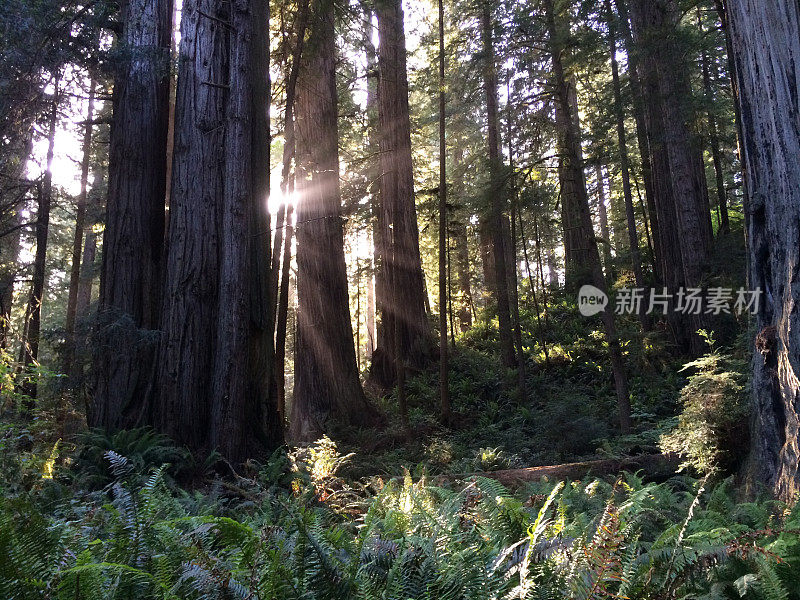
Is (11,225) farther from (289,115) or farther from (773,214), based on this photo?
(773,214)

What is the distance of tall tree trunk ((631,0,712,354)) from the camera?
13.2 metres

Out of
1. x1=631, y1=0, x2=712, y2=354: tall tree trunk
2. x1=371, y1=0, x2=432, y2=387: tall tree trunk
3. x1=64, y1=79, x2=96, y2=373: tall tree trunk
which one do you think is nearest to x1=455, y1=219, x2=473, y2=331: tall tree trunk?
x1=371, y1=0, x2=432, y2=387: tall tree trunk

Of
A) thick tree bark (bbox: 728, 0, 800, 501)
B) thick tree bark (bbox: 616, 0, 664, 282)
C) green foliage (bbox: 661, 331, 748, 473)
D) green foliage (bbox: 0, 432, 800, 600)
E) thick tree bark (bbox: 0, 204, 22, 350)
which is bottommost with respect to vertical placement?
green foliage (bbox: 0, 432, 800, 600)

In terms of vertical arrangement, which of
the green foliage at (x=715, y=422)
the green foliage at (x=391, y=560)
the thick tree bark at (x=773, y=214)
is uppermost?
the thick tree bark at (x=773, y=214)

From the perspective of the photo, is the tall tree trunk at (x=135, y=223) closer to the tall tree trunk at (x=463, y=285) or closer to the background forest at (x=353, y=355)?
the background forest at (x=353, y=355)

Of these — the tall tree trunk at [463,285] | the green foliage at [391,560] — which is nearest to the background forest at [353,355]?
the green foliage at [391,560]

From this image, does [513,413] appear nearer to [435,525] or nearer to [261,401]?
[261,401]

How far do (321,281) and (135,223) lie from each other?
15.0 ft

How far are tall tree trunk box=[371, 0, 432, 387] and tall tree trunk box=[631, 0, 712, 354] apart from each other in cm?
560

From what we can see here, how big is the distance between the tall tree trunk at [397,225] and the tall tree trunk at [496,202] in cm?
203

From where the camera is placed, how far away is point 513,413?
13.6 metres

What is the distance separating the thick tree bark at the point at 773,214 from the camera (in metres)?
4.64

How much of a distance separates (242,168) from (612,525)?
6758 millimetres

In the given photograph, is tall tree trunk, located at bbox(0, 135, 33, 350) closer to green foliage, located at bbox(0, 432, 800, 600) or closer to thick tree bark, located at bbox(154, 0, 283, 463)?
thick tree bark, located at bbox(154, 0, 283, 463)
